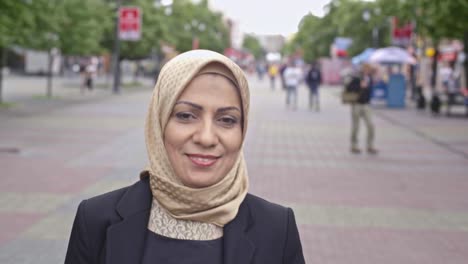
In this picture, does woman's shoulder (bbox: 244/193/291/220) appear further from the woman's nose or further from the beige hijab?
the woman's nose

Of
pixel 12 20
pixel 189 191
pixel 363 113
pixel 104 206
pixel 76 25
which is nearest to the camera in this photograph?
pixel 189 191

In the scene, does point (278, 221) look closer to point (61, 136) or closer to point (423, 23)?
point (61, 136)

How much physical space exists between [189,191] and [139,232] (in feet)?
0.62

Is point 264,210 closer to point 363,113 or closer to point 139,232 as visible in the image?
point 139,232

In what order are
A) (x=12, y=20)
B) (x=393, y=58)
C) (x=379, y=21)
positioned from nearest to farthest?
(x=12, y=20), (x=393, y=58), (x=379, y=21)

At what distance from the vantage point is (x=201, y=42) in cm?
8150

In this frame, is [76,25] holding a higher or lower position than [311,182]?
higher

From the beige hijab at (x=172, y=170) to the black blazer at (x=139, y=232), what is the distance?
0.18ft

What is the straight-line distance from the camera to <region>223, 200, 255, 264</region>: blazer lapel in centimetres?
199

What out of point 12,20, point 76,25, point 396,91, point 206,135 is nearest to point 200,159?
point 206,135

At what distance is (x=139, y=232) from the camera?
2.00 metres

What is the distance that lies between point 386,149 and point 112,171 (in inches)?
242

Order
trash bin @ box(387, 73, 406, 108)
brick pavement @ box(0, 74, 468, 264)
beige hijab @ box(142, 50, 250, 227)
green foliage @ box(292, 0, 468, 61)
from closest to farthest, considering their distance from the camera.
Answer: beige hijab @ box(142, 50, 250, 227)
brick pavement @ box(0, 74, 468, 264)
green foliage @ box(292, 0, 468, 61)
trash bin @ box(387, 73, 406, 108)

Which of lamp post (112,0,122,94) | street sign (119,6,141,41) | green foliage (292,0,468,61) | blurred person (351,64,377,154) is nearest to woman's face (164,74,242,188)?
blurred person (351,64,377,154)
